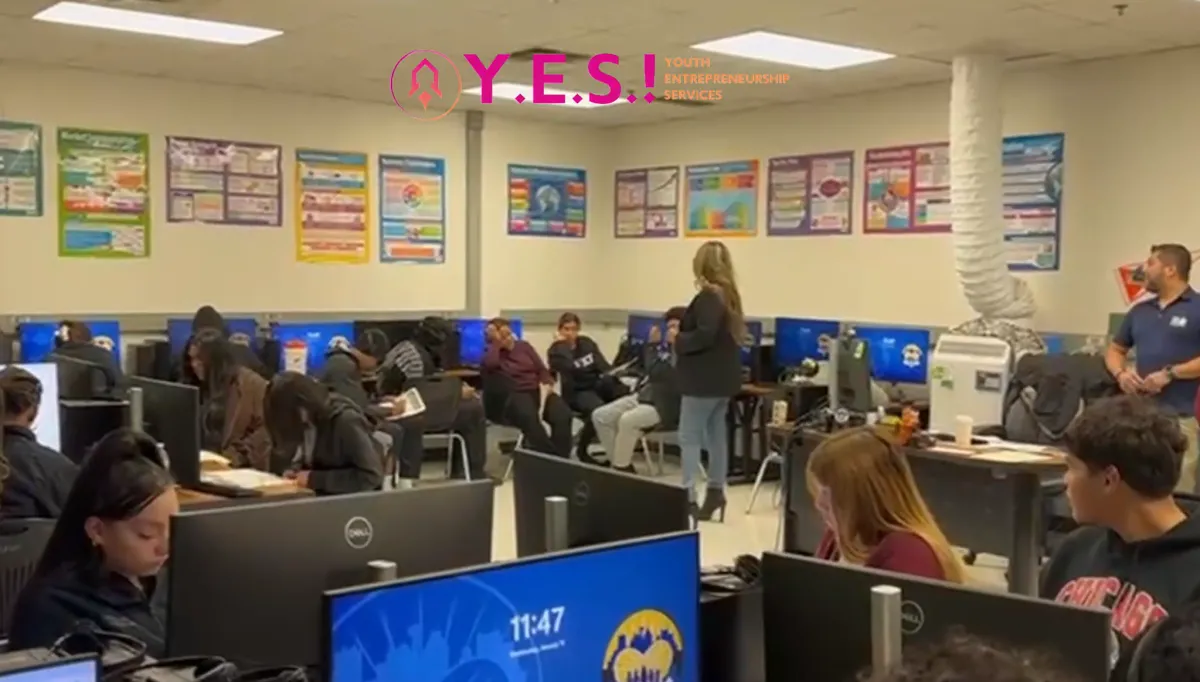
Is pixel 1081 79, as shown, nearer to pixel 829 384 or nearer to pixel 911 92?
pixel 911 92

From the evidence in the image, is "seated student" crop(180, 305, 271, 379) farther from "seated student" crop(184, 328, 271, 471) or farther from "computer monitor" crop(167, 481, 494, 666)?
"computer monitor" crop(167, 481, 494, 666)

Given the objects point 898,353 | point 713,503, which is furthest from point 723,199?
point 713,503

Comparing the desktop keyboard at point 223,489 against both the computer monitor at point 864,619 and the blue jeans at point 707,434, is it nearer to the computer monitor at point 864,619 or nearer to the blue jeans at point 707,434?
the computer monitor at point 864,619

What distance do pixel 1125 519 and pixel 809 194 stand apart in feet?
21.5

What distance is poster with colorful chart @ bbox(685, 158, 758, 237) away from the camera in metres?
9.45

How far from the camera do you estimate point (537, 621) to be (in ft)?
5.31

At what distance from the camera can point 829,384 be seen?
7840mm

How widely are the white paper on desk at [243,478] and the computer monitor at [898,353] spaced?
457 cm

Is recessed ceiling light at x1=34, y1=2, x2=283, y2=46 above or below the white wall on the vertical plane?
above

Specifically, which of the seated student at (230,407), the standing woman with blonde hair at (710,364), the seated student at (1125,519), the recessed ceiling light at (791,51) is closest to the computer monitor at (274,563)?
the seated student at (1125,519)

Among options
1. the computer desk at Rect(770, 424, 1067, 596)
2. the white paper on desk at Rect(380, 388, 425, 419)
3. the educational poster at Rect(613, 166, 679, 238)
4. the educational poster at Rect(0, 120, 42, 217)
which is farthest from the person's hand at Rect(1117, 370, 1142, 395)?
the educational poster at Rect(0, 120, 42, 217)

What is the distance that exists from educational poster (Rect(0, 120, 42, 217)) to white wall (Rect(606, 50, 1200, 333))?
4.59 m

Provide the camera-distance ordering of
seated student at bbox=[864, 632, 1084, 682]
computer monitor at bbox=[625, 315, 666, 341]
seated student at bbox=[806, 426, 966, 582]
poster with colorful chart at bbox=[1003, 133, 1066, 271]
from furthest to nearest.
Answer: computer monitor at bbox=[625, 315, 666, 341]
poster with colorful chart at bbox=[1003, 133, 1066, 271]
seated student at bbox=[806, 426, 966, 582]
seated student at bbox=[864, 632, 1084, 682]

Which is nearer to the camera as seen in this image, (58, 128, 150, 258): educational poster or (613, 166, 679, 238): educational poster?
(58, 128, 150, 258): educational poster
